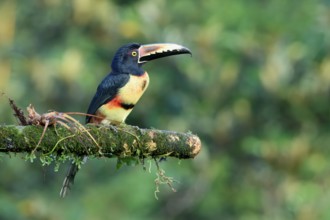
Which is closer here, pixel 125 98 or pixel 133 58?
pixel 125 98

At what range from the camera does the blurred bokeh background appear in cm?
1692

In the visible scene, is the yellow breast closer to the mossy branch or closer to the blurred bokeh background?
the mossy branch

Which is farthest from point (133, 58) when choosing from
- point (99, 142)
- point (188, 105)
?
point (188, 105)

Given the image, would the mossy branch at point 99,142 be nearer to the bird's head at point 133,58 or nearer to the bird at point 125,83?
the bird at point 125,83

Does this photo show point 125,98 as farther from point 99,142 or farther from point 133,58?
point 99,142

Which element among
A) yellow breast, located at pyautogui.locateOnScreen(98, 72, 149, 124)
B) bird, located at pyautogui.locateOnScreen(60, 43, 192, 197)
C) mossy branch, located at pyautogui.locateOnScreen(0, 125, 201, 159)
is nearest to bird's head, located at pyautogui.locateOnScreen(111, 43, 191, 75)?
bird, located at pyautogui.locateOnScreen(60, 43, 192, 197)

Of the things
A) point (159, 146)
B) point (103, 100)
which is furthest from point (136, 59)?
point (159, 146)

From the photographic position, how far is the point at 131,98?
754 cm

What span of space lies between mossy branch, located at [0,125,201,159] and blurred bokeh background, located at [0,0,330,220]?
10043 millimetres

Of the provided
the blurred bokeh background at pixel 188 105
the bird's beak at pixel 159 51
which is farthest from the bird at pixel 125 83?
the blurred bokeh background at pixel 188 105

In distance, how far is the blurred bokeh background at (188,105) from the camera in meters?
16.9

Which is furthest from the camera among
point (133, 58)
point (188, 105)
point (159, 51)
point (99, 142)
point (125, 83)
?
point (188, 105)

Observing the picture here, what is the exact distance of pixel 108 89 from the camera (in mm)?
7676

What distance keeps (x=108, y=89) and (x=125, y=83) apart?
0.12 metres
